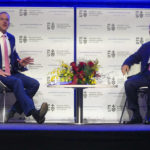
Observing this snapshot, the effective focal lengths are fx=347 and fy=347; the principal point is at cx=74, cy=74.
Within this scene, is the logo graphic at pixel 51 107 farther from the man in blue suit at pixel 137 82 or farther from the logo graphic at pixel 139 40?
the logo graphic at pixel 139 40

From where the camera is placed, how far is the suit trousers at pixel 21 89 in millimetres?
4137

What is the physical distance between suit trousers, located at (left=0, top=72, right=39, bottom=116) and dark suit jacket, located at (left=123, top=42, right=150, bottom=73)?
1.50 meters

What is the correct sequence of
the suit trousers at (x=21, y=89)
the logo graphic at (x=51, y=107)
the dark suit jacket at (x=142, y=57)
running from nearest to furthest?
the suit trousers at (x=21, y=89), the dark suit jacket at (x=142, y=57), the logo graphic at (x=51, y=107)

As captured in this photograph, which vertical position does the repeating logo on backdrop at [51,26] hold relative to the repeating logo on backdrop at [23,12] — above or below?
below

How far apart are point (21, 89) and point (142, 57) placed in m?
1.94

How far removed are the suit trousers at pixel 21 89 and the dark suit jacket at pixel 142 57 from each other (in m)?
1.50

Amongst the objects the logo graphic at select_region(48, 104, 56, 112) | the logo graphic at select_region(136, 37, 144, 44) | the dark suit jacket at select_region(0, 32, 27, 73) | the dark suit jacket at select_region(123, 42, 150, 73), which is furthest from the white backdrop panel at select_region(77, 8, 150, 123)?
the dark suit jacket at select_region(0, 32, 27, 73)

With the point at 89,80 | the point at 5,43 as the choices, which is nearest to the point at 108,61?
the point at 89,80

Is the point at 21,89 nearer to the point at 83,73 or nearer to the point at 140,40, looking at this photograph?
the point at 83,73

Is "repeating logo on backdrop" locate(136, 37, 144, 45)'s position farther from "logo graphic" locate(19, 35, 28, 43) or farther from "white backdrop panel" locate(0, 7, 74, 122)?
"logo graphic" locate(19, 35, 28, 43)

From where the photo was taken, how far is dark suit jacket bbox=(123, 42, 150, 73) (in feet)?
16.7
